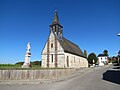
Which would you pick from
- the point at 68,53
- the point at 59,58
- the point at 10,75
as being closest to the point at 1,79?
the point at 10,75

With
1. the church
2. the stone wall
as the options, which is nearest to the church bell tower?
the church

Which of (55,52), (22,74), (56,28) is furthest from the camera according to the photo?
(56,28)

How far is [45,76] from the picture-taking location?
18203 millimetres

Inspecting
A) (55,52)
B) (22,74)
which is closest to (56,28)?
(55,52)

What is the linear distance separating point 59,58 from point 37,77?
22.3 meters

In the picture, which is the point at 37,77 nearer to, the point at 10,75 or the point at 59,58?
the point at 10,75

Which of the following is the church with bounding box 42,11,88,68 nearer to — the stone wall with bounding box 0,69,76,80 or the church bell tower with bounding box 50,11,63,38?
the church bell tower with bounding box 50,11,63,38

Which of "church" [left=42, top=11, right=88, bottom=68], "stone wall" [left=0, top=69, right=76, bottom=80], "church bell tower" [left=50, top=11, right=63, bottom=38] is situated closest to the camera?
"stone wall" [left=0, top=69, right=76, bottom=80]

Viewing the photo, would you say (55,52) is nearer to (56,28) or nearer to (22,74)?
(56,28)

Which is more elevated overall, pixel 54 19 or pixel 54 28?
pixel 54 19

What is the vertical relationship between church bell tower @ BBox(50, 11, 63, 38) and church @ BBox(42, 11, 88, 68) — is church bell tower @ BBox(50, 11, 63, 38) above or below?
above

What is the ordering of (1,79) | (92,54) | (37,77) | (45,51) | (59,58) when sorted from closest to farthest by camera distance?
1. (1,79)
2. (37,77)
3. (59,58)
4. (45,51)
5. (92,54)

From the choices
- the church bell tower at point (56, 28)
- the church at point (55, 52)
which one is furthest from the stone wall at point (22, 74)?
the church bell tower at point (56, 28)

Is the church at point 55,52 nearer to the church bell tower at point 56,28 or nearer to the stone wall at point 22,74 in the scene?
the church bell tower at point 56,28
